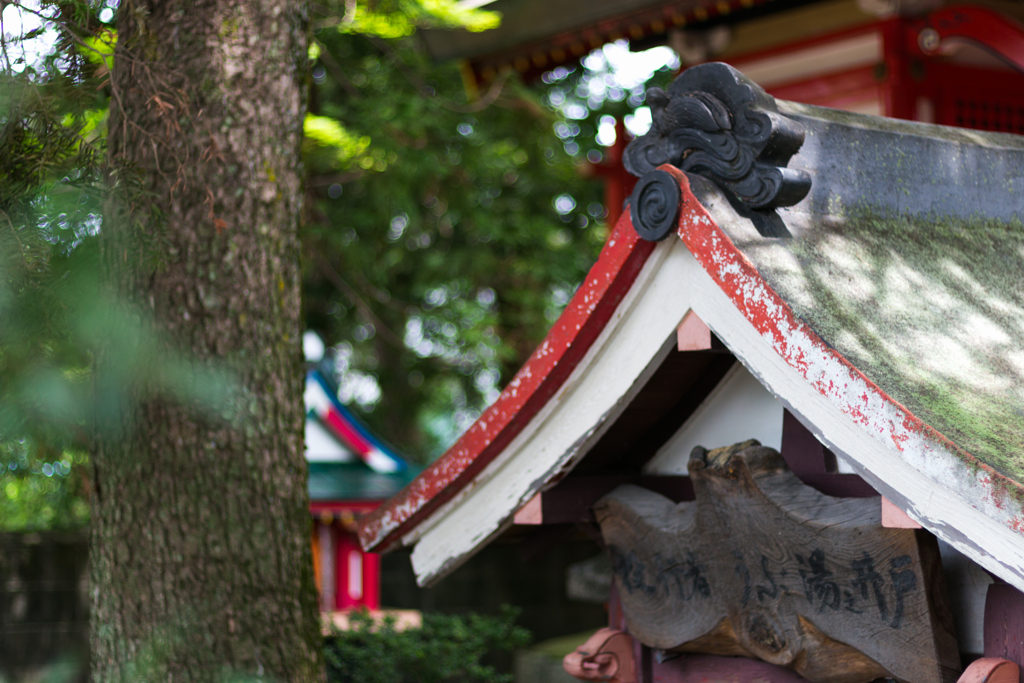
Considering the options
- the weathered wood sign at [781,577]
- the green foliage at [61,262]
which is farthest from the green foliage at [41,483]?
the weathered wood sign at [781,577]

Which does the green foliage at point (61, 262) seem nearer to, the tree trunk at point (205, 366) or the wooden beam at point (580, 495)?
the tree trunk at point (205, 366)

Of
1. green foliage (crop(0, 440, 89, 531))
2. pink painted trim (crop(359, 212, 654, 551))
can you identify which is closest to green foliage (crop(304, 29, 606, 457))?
green foliage (crop(0, 440, 89, 531))

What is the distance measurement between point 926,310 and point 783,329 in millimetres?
379

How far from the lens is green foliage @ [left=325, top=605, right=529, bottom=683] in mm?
3791

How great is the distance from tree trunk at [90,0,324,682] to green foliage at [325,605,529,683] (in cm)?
98

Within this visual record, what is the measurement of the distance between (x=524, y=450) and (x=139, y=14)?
1.59 meters

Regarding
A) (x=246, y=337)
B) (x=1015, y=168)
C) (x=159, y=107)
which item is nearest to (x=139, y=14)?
(x=159, y=107)

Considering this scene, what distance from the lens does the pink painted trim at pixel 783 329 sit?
150 centimetres

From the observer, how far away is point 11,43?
2.39m

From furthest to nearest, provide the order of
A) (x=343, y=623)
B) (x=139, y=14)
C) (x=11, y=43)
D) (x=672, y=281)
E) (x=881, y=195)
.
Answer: (x=343, y=623), (x=139, y=14), (x=11, y=43), (x=881, y=195), (x=672, y=281)

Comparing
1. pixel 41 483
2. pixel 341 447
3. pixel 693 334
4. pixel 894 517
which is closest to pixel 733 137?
pixel 693 334

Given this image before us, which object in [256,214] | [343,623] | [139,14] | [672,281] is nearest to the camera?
[672,281]

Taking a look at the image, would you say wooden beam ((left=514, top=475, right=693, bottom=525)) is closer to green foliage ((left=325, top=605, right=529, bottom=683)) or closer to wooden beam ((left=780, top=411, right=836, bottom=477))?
wooden beam ((left=780, top=411, right=836, bottom=477))

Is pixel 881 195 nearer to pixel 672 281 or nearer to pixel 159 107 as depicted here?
pixel 672 281
